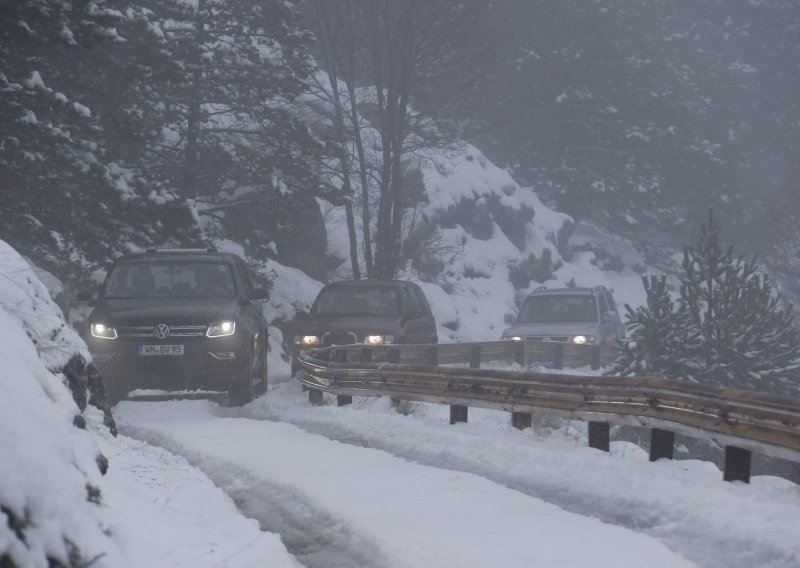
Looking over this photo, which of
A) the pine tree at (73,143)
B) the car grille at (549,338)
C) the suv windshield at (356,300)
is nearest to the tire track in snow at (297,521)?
the suv windshield at (356,300)

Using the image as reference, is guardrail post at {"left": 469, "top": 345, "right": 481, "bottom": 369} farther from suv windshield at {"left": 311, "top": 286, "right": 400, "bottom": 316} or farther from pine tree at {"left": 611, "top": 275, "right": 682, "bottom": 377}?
suv windshield at {"left": 311, "top": 286, "right": 400, "bottom": 316}

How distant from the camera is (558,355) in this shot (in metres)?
26.7

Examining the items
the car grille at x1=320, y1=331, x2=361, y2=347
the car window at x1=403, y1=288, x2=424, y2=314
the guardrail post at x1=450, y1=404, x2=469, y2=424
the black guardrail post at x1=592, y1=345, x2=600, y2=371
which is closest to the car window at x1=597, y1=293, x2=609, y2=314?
the black guardrail post at x1=592, y1=345, x2=600, y2=371

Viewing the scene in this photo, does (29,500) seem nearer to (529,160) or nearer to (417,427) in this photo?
(417,427)

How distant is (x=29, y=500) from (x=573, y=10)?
60.1 meters

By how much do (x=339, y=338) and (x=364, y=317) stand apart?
24.1 inches

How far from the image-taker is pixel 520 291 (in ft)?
159

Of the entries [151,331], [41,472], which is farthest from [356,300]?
[41,472]

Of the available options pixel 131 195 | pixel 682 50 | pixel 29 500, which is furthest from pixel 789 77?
pixel 29 500

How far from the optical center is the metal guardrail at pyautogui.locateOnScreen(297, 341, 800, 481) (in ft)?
27.5

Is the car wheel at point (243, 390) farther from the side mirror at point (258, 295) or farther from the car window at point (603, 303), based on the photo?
the car window at point (603, 303)

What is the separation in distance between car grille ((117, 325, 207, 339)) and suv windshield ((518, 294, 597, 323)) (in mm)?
14393

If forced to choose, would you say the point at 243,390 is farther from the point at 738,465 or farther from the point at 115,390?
the point at 738,465

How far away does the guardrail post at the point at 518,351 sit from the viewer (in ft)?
87.7
